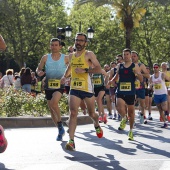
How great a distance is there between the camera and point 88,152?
30.7ft

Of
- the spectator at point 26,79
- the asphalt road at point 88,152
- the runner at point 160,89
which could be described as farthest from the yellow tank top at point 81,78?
the spectator at point 26,79

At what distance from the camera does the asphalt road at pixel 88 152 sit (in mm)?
7812

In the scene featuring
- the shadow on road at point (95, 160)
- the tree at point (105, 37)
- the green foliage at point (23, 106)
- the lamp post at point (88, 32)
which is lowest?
the shadow on road at point (95, 160)

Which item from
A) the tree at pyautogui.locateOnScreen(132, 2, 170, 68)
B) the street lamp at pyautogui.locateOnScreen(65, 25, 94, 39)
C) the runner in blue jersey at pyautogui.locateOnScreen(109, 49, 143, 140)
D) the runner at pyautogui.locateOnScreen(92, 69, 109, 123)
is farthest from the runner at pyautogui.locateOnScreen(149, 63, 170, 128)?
the tree at pyautogui.locateOnScreen(132, 2, 170, 68)

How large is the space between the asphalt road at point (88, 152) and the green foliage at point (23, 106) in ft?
9.64

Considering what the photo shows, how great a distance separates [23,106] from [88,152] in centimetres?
758

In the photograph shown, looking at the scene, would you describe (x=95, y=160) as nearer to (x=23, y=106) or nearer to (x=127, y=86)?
(x=127, y=86)

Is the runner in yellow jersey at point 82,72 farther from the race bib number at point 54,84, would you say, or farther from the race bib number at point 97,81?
the race bib number at point 97,81

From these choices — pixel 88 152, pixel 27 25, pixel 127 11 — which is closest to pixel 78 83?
pixel 88 152

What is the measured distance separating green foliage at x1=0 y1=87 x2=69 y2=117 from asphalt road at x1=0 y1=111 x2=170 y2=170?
2.94 metres

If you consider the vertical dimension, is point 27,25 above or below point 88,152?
above

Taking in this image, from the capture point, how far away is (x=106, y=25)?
4928 cm

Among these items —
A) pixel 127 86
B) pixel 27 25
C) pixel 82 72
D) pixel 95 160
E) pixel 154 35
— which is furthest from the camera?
pixel 154 35

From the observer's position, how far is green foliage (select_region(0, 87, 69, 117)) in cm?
1622
